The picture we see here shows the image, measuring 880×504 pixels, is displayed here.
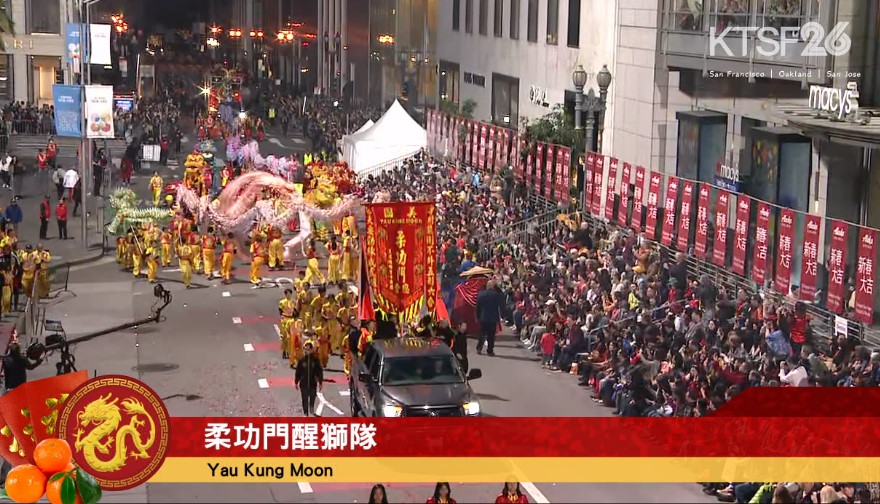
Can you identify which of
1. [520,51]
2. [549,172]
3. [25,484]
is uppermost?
[520,51]

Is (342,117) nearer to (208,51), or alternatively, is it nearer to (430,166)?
(430,166)

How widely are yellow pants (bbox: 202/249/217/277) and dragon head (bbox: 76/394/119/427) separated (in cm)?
1956

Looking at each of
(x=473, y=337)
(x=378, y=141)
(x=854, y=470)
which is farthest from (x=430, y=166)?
(x=854, y=470)

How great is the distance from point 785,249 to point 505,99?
23.2 meters

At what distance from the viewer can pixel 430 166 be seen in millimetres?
46500

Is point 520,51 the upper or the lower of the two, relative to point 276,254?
upper

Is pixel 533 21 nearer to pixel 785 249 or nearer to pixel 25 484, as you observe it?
pixel 785 249

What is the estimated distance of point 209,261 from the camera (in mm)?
37344

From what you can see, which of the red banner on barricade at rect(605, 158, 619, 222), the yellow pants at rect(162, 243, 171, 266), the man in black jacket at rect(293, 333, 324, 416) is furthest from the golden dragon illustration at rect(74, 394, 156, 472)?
the yellow pants at rect(162, 243, 171, 266)

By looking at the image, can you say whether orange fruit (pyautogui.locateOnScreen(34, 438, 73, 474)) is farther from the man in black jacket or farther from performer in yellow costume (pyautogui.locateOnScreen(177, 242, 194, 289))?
performer in yellow costume (pyautogui.locateOnScreen(177, 242, 194, 289))

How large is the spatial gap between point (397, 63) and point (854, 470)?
3763 cm

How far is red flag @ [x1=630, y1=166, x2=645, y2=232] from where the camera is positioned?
30922mm

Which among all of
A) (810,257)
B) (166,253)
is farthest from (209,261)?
(810,257)

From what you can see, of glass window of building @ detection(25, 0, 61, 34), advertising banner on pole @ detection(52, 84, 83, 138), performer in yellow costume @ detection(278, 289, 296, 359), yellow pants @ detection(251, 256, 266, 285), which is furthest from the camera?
glass window of building @ detection(25, 0, 61, 34)
